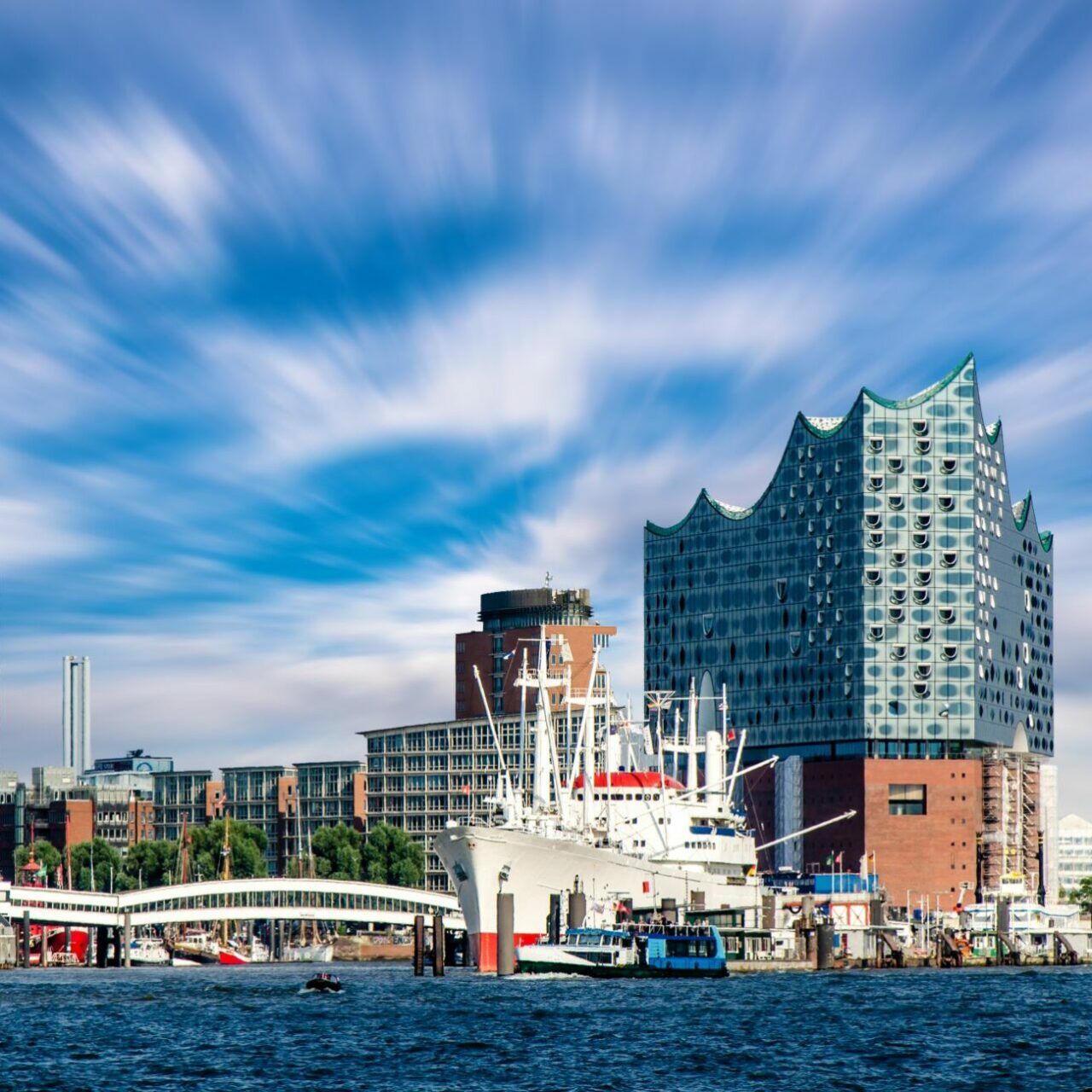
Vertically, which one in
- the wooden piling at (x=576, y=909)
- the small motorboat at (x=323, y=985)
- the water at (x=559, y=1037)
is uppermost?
the wooden piling at (x=576, y=909)

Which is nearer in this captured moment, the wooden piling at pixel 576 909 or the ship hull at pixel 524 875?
the wooden piling at pixel 576 909

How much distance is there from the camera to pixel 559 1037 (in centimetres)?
10250

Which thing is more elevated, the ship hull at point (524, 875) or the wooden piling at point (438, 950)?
the ship hull at point (524, 875)

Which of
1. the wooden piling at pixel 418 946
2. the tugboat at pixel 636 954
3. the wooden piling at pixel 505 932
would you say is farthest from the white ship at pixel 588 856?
the tugboat at pixel 636 954

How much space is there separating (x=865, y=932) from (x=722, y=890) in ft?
43.0

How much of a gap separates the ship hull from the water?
53.0 ft

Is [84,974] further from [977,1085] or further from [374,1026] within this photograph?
[977,1085]

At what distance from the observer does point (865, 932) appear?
622 ft

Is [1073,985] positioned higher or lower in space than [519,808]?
lower

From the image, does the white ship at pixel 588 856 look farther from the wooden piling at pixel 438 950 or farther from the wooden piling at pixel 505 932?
the wooden piling at pixel 505 932

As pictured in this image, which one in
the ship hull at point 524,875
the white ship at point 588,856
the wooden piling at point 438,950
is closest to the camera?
the ship hull at point 524,875

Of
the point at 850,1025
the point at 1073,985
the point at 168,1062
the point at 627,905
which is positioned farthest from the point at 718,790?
the point at 168,1062

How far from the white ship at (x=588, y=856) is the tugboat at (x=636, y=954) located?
916cm

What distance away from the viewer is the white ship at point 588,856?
171 metres
